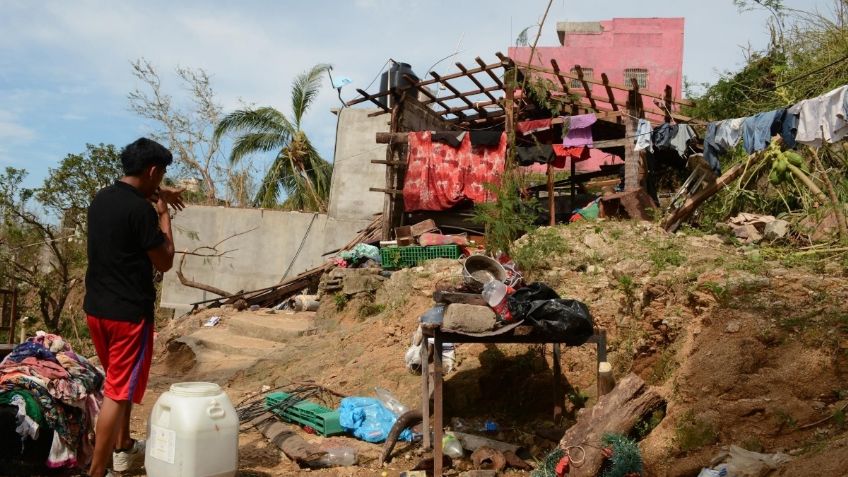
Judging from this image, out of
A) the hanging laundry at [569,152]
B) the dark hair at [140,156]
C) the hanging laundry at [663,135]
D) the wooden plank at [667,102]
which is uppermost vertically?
the wooden plank at [667,102]

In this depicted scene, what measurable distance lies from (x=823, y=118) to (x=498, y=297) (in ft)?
16.6

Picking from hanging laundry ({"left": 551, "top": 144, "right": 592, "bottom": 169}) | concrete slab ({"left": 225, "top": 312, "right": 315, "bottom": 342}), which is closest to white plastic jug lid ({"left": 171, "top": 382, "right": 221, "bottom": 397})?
concrete slab ({"left": 225, "top": 312, "right": 315, "bottom": 342})

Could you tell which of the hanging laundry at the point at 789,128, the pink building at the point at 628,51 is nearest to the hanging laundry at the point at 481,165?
the hanging laundry at the point at 789,128

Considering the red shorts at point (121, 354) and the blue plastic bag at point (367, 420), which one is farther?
the blue plastic bag at point (367, 420)

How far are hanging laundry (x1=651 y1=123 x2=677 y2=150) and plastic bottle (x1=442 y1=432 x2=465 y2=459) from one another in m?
7.21

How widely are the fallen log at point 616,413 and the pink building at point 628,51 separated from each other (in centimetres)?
1985

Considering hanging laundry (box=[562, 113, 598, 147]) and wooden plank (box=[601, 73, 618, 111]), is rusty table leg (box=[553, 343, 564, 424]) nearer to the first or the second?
wooden plank (box=[601, 73, 618, 111])

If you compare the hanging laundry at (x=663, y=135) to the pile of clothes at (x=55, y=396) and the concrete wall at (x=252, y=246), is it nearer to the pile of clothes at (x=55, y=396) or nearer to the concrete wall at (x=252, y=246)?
the concrete wall at (x=252, y=246)

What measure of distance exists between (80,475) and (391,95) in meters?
10.2

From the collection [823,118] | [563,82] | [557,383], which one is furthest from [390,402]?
[563,82]

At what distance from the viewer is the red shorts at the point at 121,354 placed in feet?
12.1

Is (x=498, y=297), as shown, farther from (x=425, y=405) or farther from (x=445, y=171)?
(x=445, y=171)

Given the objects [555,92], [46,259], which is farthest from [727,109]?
[46,259]

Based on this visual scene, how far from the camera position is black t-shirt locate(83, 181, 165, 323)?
12.3 ft
